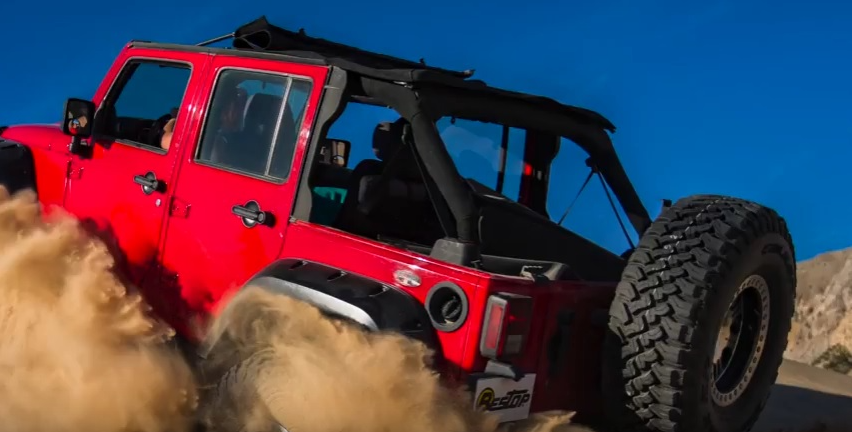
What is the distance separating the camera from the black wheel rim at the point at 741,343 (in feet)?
12.7

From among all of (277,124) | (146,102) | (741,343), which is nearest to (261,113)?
(277,124)

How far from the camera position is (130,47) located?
4.97 meters

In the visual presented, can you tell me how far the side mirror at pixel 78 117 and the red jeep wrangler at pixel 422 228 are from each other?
1 centimetres

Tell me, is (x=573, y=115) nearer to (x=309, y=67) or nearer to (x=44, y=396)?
(x=309, y=67)

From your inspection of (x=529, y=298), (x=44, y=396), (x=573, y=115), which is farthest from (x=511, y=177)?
(x=44, y=396)

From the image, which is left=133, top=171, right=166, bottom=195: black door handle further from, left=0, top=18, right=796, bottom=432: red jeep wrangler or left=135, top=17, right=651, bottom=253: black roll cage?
left=135, top=17, right=651, bottom=253: black roll cage

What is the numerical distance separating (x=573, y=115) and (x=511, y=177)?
59cm

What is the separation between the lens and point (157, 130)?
15.3 ft

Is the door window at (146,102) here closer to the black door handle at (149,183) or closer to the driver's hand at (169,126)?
the driver's hand at (169,126)

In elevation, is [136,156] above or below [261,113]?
below

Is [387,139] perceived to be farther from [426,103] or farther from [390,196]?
[426,103]

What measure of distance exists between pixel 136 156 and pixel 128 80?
0.69 meters

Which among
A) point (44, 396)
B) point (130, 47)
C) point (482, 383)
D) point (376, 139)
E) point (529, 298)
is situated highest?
point (130, 47)

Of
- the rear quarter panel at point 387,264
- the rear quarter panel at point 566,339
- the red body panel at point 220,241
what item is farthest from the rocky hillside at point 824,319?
the rear quarter panel at point 387,264
